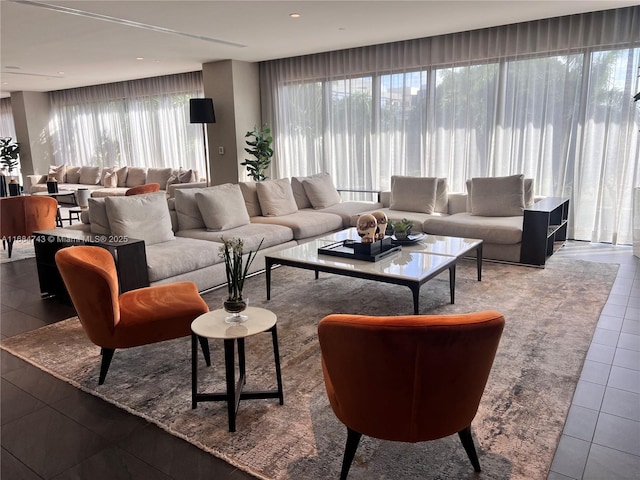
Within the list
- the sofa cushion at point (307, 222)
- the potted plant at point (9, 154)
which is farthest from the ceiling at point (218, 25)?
the potted plant at point (9, 154)

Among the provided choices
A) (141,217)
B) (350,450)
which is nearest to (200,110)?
(141,217)

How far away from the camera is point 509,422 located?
2178mm

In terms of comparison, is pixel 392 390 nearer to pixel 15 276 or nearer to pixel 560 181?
pixel 15 276

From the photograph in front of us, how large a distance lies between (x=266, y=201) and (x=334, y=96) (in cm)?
282

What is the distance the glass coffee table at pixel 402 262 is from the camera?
3236mm

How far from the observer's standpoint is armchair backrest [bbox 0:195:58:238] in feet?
18.2

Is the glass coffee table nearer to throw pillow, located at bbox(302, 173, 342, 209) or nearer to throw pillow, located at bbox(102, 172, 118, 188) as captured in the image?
throw pillow, located at bbox(302, 173, 342, 209)

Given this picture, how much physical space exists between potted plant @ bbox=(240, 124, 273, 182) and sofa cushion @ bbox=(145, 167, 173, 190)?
6.65 feet

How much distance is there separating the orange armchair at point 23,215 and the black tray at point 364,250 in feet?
12.5

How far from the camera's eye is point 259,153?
7.69 meters

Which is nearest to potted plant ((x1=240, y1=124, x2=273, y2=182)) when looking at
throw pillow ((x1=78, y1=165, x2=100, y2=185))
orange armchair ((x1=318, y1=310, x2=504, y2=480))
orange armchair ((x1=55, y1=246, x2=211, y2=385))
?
throw pillow ((x1=78, y1=165, x2=100, y2=185))

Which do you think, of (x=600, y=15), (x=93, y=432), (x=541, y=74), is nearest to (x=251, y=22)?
(x=541, y=74)

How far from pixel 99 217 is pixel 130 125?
7.07 meters

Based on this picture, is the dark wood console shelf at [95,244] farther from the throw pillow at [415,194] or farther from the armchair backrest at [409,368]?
the throw pillow at [415,194]
